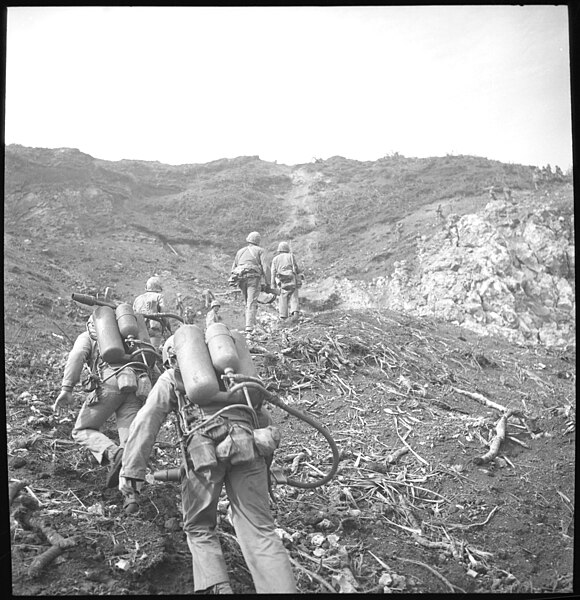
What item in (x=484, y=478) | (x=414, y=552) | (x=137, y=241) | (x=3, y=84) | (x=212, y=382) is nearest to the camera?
(x=212, y=382)

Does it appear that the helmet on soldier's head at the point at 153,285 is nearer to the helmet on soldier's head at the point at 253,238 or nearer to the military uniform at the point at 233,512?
the helmet on soldier's head at the point at 253,238

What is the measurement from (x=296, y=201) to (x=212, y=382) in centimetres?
482

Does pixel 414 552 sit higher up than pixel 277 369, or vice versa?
pixel 277 369

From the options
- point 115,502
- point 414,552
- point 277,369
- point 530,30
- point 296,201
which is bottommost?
point 414,552

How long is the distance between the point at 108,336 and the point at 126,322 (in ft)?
0.69

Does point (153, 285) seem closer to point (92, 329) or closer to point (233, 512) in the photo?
point (92, 329)

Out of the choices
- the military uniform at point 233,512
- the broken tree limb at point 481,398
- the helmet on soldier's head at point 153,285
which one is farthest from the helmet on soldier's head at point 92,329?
the broken tree limb at point 481,398

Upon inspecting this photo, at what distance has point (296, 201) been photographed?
340 inches

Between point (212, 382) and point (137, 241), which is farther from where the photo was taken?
point (137, 241)

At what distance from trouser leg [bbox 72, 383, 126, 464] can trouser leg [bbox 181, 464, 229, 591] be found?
1.28m

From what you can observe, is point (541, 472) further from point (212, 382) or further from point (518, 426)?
point (212, 382)

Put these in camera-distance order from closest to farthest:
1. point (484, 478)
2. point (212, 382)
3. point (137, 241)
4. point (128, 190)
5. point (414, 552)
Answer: point (212, 382) < point (414, 552) < point (484, 478) < point (137, 241) < point (128, 190)

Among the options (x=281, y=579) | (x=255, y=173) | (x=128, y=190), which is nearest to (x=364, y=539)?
(x=281, y=579)

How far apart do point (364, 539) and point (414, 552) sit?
0.41m
